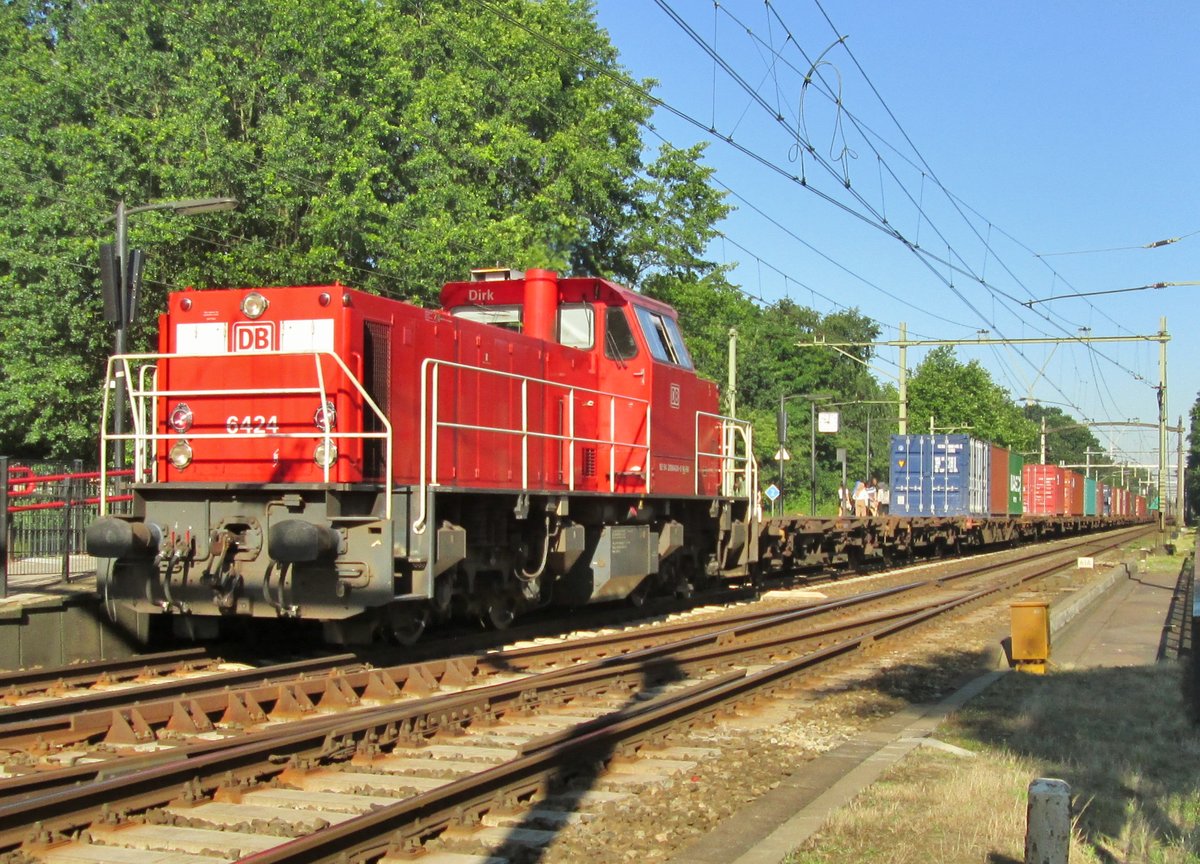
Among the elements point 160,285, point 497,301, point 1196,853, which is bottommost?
point 1196,853

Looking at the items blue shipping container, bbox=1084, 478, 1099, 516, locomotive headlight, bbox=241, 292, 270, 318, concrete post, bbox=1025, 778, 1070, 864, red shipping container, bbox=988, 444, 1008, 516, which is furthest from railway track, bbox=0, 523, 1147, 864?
blue shipping container, bbox=1084, 478, 1099, 516

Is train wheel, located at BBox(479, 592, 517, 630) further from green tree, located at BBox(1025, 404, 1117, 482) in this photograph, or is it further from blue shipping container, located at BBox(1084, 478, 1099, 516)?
green tree, located at BBox(1025, 404, 1117, 482)

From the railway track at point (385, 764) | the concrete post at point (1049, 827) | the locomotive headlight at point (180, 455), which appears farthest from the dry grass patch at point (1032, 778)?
the locomotive headlight at point (180, 455)

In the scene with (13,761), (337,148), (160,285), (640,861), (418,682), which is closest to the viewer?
(640,861)

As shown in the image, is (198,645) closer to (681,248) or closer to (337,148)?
(337,148)

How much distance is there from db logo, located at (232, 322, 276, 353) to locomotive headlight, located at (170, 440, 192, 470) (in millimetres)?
970

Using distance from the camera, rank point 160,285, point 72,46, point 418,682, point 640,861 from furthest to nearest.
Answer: point 72,46 → point 160,285 → point 418,682 → point 640,861

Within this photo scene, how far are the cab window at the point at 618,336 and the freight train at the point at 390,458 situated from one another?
0.08 ft

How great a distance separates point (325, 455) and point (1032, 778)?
565cm

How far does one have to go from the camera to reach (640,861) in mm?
5309

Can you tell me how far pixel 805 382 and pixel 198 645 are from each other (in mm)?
68676

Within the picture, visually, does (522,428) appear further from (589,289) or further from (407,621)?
(589,289)

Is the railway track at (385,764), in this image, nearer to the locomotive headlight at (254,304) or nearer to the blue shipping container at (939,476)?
the locomotive headlight at (254,304)

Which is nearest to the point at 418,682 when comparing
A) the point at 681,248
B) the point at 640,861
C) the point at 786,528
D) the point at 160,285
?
the point at 640,861
